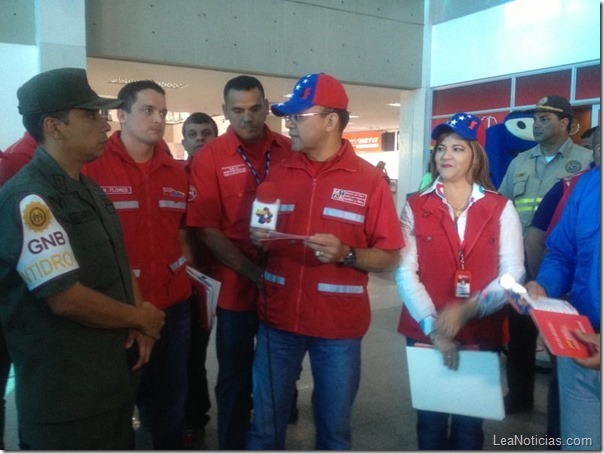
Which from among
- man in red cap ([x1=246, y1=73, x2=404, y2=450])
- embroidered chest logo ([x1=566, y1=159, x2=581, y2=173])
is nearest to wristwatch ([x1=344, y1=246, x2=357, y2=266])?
man in red cap ([x1=246, y1=73, x2=404, y2=450])

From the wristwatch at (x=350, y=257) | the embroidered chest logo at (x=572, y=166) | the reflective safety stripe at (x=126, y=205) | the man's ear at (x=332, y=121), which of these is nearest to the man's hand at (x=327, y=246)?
the wristwatch at (x=350, y=257)

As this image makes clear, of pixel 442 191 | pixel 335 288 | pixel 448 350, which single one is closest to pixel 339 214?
pixel 335 288

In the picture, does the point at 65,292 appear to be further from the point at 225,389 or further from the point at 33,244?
the point at 225,389

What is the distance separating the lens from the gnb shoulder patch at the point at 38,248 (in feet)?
4.84

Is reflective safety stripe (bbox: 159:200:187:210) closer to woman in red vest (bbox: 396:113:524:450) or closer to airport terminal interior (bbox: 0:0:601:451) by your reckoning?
woman in red vest (bbox: 396:113:524:450)

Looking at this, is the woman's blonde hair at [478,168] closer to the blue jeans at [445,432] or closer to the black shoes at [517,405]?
the blue jeans at [445,432]

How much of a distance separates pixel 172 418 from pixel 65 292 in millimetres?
1308

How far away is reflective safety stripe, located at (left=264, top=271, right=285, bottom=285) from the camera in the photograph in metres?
2.18

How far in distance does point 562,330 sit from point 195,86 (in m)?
8.72

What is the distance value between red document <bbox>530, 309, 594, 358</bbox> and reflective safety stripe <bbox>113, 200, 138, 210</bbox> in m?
1.74

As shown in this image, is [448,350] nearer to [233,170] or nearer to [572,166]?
[233,170]

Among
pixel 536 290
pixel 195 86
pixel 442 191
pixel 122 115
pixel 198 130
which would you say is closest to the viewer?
pixel 536 290

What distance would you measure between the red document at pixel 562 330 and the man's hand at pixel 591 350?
0.04ft

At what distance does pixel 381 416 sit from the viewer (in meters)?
3.42
